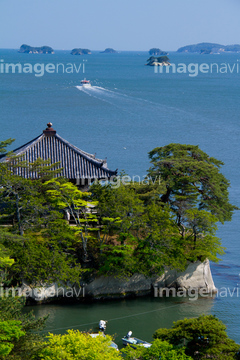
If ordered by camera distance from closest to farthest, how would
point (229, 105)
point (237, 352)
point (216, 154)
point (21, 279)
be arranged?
point (237, 352) < point (21, 279) < point (216, 154) < point (229, 105)

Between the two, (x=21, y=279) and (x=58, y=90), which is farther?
(x=58, y=90)

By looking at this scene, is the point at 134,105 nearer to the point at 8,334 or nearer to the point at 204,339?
the point at 204,339

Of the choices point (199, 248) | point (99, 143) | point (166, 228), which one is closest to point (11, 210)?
point (166, 228)

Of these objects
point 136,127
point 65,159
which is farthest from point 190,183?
point 136,127

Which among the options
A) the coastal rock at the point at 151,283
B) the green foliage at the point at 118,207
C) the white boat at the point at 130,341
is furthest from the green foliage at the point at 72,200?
the white boat at the point at 130,341

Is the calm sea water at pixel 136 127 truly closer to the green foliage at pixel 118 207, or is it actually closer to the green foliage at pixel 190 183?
the green foliage at pixel 118 207

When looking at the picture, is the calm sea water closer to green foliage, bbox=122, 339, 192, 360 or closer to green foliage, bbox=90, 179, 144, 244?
green foliage, bbox=90, 179, 144, 244

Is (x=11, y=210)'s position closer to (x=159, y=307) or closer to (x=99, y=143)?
(x=159, y=307)
